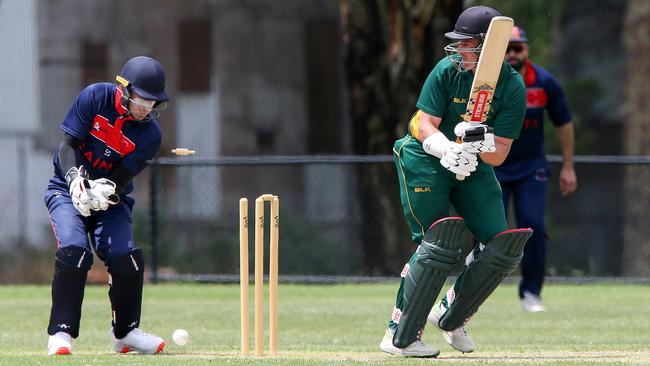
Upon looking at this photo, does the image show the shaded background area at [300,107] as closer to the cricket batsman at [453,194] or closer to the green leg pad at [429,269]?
the cricket batsman at [453,194]

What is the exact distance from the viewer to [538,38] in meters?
23.0

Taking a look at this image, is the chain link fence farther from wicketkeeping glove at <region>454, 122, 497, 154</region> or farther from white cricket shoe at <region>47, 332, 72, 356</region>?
wicketkeeping glove at <region>454, 122, 497, 154</region>

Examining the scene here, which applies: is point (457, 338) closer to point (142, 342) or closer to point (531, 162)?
point (142, 342)

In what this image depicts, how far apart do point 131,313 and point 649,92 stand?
44.3 feet

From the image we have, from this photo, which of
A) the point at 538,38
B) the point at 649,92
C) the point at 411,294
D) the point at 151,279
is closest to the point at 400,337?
the point at 411,294

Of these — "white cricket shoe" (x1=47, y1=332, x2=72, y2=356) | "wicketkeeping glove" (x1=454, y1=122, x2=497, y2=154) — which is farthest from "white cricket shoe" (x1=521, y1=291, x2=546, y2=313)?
"white cricket shoe" (x1=47, y1=332, x2=72, y2=356)

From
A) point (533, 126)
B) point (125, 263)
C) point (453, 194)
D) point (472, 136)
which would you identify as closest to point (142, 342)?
point (125, 263)

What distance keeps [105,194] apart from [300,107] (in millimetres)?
16938

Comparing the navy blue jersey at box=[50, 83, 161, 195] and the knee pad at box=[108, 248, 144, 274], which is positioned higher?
the navy blue jersey at box=[50, 83, 161, 195]

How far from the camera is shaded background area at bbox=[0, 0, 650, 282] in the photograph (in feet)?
55.0

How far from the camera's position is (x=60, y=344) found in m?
7.86

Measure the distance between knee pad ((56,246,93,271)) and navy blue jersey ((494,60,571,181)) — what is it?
176 inches

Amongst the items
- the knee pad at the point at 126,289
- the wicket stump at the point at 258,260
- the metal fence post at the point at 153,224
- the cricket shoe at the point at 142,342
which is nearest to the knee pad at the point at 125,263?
the knee pad at the point at 126,289

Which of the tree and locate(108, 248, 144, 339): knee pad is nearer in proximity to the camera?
locate(108, 248, 144, 339): knee pad
